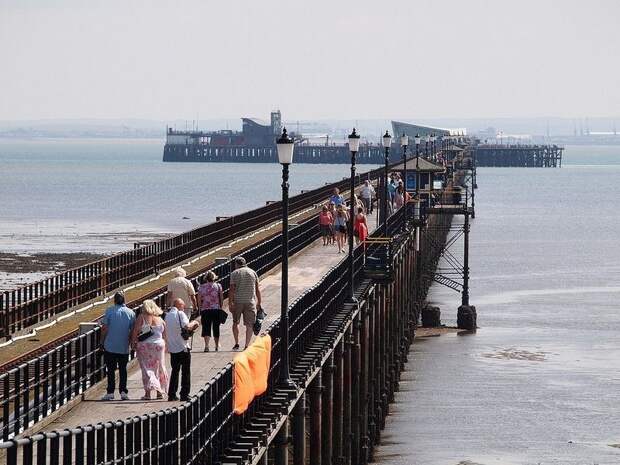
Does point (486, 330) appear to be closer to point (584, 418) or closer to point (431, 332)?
point (431, 332)

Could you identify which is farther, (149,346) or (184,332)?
(184,332)

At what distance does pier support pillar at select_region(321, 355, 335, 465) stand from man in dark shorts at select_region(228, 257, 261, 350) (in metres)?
1.93

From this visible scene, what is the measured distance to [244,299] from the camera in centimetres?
2750

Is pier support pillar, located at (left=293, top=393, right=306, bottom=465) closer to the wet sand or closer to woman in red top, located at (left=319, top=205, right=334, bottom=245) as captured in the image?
woman in red top, located at (left=319, top=205, right=334, bottom=245)

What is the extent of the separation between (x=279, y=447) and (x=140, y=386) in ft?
10.0

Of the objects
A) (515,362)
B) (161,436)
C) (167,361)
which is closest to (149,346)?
(167,361)

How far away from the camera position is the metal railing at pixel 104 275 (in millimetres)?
36125

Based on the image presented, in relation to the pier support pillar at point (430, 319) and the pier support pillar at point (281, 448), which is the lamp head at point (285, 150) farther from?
the pier support pillar at point (430, 319)

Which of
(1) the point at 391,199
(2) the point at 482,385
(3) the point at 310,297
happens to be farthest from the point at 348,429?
(1) the point at 391,199

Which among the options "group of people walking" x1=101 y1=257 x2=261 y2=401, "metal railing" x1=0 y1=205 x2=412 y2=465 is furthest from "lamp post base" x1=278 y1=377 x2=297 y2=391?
"group of people walking" x1=101 y1=257 x2=261 y2=401

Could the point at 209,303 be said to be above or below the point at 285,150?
below

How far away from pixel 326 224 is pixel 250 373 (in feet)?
101

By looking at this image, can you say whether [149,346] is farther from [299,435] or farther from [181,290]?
[181,290]

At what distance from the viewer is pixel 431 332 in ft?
217
